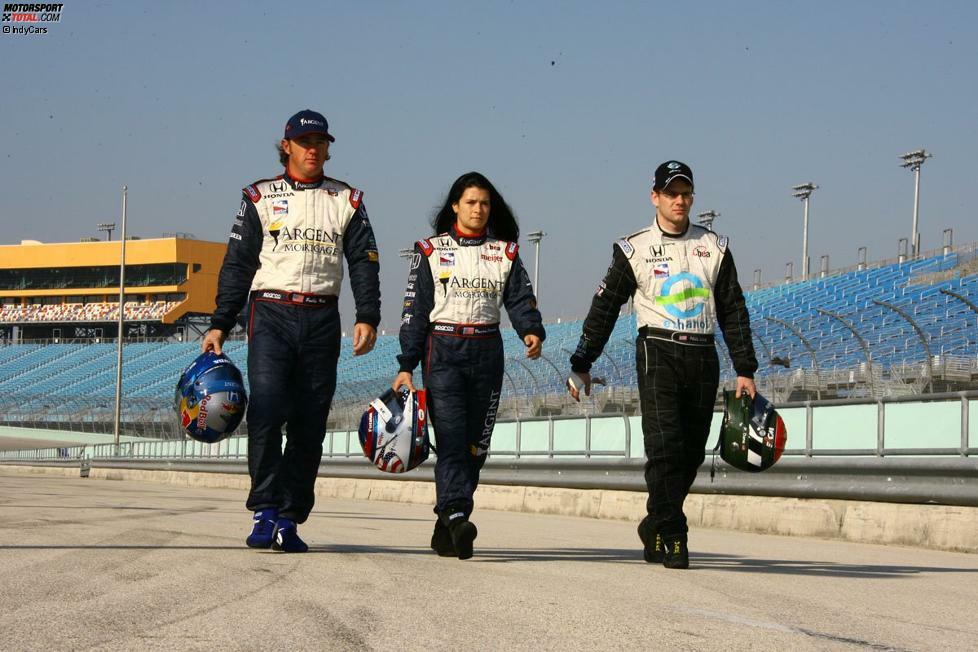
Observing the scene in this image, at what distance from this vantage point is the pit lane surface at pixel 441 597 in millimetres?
3771

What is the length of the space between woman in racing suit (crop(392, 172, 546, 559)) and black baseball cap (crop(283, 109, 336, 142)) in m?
0.90

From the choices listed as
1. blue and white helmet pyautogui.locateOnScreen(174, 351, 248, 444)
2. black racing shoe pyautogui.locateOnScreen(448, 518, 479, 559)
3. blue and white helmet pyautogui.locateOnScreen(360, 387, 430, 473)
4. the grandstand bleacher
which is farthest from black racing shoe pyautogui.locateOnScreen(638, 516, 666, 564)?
the grandstand bleacher

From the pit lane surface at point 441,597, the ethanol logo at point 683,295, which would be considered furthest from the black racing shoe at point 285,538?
the ethanol logo at point 683,295

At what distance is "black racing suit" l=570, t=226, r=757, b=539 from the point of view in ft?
22.3

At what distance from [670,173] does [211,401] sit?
2.64 m

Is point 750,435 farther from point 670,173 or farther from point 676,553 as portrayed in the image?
point 670,173

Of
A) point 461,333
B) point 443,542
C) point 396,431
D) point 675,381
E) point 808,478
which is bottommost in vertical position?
point 443,542

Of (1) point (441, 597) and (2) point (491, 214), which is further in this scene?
(2) point (491, 214)

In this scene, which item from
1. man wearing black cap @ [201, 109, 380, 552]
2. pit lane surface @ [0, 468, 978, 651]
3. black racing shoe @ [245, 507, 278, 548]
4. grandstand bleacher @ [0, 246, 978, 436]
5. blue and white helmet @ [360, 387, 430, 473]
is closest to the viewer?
pit lane surface @ [0, 468, 978, 651]

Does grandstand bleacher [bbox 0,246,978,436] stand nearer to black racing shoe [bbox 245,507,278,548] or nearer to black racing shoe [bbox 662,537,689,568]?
black racing shoe [bbox 662,537,689,568]

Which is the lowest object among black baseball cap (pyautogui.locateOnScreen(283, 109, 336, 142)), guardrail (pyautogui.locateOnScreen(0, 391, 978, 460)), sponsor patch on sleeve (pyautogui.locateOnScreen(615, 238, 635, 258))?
guardrail (pyautogui.locateOnScreen(0, 391, 978, 460))

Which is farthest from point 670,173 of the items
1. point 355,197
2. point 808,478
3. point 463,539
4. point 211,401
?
point 808,478

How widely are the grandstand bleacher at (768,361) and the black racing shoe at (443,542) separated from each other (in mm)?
6216

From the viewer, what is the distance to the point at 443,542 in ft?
22.6
